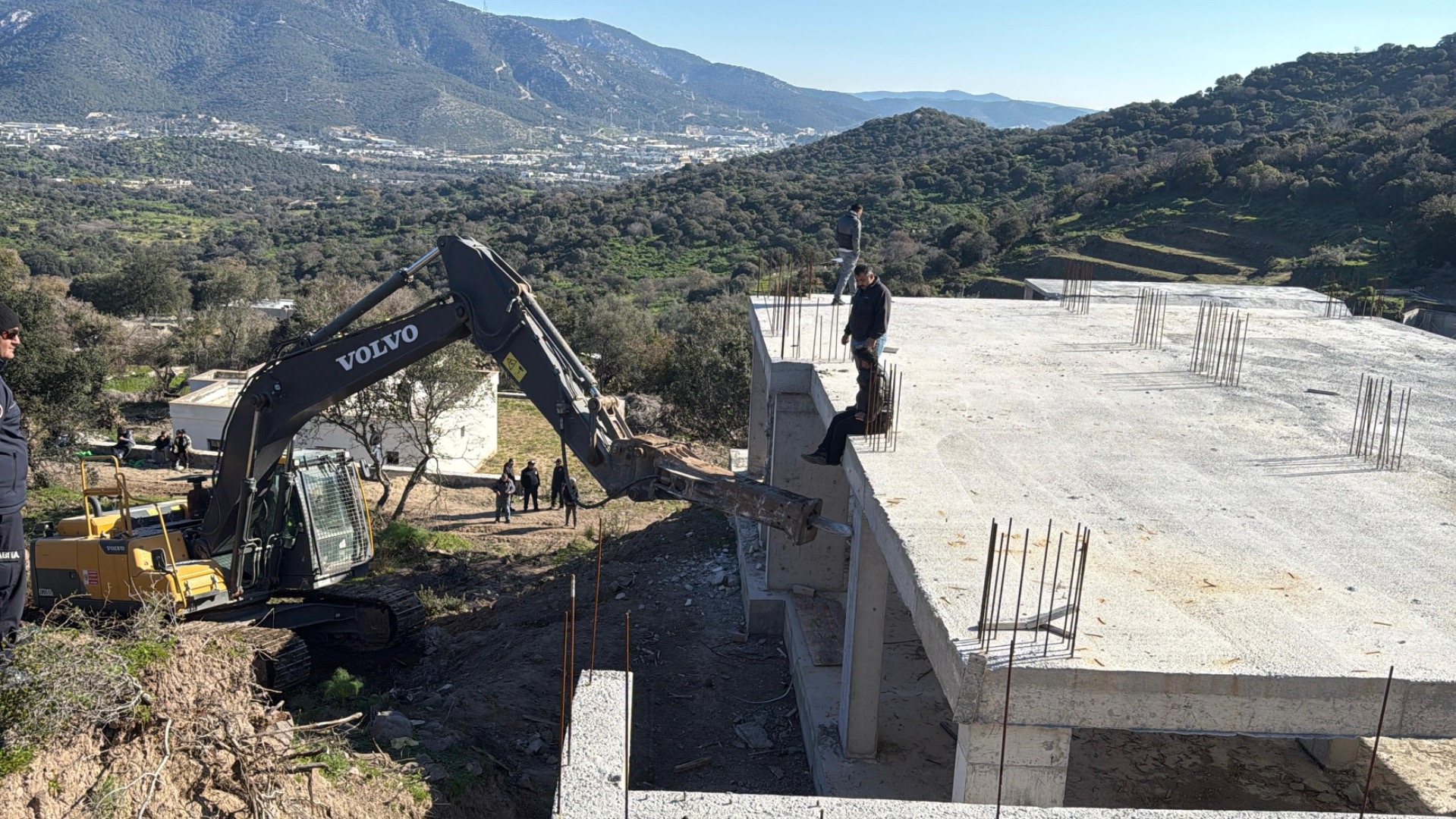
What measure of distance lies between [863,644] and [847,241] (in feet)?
22.5

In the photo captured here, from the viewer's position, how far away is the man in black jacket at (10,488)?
5504 millimetres

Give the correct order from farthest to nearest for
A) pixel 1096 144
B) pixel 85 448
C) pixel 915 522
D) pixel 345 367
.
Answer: pixel 1096 144 < pixel 85 448 < pixel 345 367 < pixel 915 522

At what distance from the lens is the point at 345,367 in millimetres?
10883

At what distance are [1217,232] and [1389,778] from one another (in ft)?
110

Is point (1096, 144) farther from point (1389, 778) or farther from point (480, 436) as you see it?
point (1389, 778)

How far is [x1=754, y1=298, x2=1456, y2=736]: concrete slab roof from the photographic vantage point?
523cm

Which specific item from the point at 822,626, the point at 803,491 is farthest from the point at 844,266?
the point at 822,626

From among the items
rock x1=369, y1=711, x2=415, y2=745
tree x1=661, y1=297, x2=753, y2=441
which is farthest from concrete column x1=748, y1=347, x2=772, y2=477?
tree x1=661, y1=297, x2=753, y2=441

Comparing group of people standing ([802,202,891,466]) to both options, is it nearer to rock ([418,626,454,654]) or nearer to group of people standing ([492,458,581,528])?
rock ([418,626,454,654])

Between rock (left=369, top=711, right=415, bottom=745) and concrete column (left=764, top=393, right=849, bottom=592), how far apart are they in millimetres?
4508

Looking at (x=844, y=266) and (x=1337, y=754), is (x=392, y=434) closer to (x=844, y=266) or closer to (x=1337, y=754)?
(x=844, y=266)

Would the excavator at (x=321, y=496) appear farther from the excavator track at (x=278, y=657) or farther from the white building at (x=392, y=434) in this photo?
the white building at (x=392, y=434)

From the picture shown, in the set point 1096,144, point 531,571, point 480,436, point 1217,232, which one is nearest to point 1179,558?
point 531,571

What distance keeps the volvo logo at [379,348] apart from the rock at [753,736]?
16.2 ft
